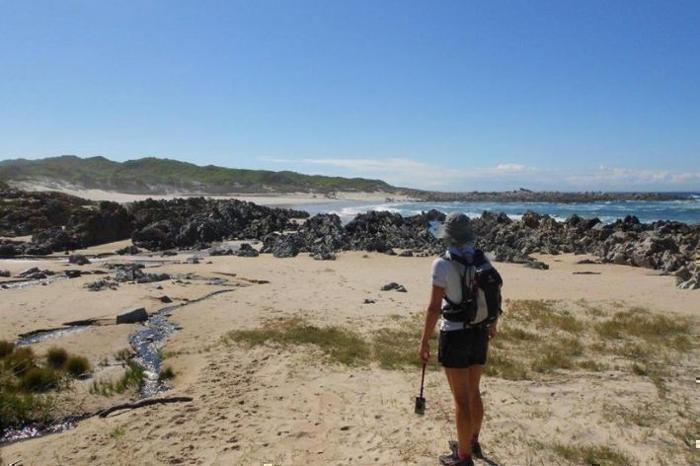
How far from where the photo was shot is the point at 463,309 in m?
5.02

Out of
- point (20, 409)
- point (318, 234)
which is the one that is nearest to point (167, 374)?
point (20, 409)

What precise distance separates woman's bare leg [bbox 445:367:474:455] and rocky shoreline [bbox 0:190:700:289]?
66.4 feet

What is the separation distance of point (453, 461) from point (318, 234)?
29192 millimetres

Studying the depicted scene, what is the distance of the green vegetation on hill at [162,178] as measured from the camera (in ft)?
325

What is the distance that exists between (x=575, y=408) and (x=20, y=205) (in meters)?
45.1

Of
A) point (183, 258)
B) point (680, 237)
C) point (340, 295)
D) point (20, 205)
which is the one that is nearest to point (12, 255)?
point (183, 258)

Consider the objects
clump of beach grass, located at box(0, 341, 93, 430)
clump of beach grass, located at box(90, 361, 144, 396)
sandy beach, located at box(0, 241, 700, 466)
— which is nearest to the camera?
sandy beach, located at box(0, 241, 700, 466)

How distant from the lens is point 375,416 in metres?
7.00

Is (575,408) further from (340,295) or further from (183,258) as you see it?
(183,258)

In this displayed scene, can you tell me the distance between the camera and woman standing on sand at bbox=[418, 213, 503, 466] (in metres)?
5.01

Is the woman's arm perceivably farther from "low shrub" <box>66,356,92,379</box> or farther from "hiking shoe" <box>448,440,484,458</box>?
"low shrub" <box>66,356,92,379</box>

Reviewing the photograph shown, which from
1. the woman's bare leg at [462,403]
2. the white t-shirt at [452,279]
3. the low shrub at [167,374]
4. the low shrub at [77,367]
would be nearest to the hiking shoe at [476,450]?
the woman's bare leg at [462,403]

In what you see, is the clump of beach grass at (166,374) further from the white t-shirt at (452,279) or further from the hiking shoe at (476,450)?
the white t-shirt at (452,279)

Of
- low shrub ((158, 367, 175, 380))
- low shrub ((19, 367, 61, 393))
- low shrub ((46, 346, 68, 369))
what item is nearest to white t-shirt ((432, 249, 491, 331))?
low shrub ((158, 367, 175, 380))
